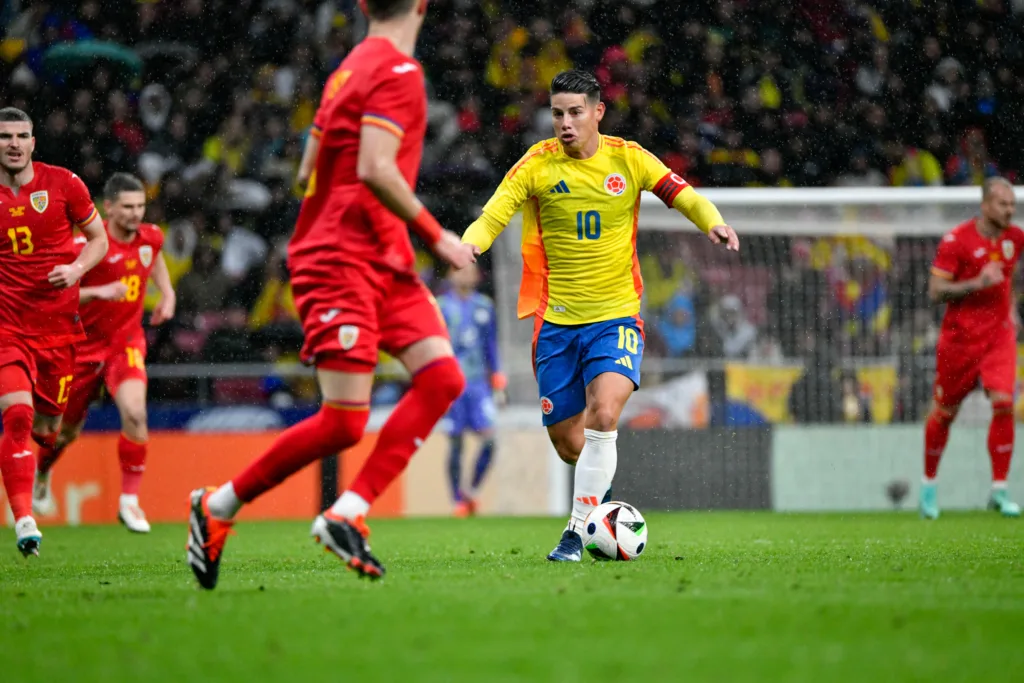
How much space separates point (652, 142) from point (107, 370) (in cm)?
914

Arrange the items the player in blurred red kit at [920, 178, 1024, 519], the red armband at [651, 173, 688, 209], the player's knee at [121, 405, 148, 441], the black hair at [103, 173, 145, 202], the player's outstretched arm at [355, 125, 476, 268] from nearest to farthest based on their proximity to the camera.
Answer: the player's outstretched arm at [355, 125, 476, 268] → the red armband at [651, 173, 688, 209] → the black hair at [103, 173, 145, 202] → the player's knee at [121, 405, 148, 441] → the player in blurred red kit at [920, 178, 1024, 519]

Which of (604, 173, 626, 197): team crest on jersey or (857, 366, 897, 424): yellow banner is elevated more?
(604, 173, 626, 197): team crest on jersey

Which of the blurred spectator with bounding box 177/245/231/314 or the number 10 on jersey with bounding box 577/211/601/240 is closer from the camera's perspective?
the number 10 on jersey with bounding box 577/211/601/240

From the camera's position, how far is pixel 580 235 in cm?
733

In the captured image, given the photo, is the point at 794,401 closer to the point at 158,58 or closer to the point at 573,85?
the point at 573,85

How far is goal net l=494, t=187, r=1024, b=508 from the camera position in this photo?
13773 millimetres

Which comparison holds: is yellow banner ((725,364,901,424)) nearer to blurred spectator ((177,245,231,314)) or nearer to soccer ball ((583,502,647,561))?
blurred spectator ((177,245,231,314))

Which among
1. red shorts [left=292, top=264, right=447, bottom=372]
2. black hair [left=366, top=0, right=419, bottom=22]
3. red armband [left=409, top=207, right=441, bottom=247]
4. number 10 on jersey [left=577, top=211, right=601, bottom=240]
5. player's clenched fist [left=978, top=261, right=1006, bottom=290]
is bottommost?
red shorts [left=292, top=264, right=447, bottom=372]

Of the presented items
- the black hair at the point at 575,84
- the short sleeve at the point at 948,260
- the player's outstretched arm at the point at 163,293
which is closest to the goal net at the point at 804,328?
the short sleeve at the point at 948,260

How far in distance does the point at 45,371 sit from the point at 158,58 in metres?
10.2

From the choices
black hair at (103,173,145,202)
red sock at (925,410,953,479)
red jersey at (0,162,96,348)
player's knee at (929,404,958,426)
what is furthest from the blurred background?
red jersey at (0,162,96,348)

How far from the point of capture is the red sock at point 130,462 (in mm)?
10898

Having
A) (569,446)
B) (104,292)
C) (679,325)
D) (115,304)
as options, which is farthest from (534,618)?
(679,325)

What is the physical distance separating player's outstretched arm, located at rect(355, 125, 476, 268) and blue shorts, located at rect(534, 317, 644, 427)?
2131 mm
